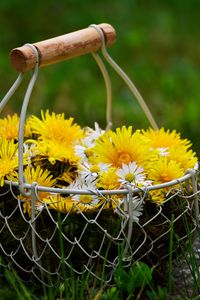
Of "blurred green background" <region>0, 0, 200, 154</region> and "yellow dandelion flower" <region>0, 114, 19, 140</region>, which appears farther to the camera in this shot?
"blurred green background" <region>0, 0, 200, 154</region>

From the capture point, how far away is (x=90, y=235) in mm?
1278

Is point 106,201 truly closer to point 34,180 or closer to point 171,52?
point 34,180

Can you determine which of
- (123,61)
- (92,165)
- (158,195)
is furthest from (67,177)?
(123,61)

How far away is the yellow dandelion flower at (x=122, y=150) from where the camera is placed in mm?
1298

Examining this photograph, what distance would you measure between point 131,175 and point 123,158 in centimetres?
5

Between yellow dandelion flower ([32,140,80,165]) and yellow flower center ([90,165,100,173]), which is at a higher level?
yellow dandelion flower ([32,140,80,165])

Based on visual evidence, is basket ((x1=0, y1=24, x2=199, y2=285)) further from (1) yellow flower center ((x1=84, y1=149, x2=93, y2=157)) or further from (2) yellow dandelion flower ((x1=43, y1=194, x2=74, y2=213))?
(1) yellow flower center ((x1=84, y1=149, x2=93, y2=157))

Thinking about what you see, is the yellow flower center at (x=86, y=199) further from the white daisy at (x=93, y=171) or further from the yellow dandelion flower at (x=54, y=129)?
the yellow dandelion flower at (x=54, y=129)

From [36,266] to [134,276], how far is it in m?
0.18

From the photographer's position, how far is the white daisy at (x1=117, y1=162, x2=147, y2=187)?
1263 millimetres

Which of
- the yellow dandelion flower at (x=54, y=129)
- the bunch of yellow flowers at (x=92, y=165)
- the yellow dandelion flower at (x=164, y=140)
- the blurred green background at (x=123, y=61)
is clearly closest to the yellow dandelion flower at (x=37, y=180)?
the bunch of yellow flowers at (x=92, y=165)

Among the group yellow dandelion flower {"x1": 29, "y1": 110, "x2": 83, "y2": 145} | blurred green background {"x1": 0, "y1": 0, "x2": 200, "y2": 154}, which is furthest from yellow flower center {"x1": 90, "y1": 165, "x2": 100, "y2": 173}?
blurred green background {"x1": 0, "y1": 0, "x2": 200, "y2": 154}

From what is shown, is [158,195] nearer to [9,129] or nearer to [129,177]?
[129,177]

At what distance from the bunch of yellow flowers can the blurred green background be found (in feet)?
2.61
